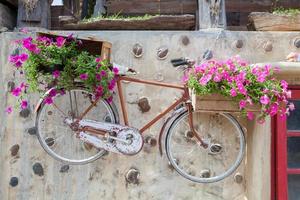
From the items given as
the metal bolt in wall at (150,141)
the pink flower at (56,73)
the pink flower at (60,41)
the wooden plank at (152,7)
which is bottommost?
the metal bolt in wall at (150,141)

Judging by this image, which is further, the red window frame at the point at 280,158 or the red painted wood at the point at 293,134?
the red painted wood at the point at 293,134

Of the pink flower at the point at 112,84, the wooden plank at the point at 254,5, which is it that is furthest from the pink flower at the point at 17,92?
the wooden plank at the point at 254,5

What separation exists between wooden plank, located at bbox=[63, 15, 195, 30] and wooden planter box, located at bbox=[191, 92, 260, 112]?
1.09 meters

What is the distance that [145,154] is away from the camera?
579 cm

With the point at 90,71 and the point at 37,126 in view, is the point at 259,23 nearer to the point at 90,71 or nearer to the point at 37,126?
the point at 90,71

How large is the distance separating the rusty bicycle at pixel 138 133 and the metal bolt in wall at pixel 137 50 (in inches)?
11.5

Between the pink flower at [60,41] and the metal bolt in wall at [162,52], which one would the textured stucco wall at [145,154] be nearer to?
the metal bolt in wall at [162,52]

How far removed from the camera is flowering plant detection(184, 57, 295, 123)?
495cm

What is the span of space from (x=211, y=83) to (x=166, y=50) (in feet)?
3.33

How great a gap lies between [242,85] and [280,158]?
1.27m

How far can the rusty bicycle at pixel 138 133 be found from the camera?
17.7 ft

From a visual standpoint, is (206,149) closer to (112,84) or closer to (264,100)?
(264,100)

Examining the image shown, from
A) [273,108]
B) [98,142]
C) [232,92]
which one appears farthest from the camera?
[98,142]

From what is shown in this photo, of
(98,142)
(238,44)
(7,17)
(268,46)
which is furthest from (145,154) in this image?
(7,17)
